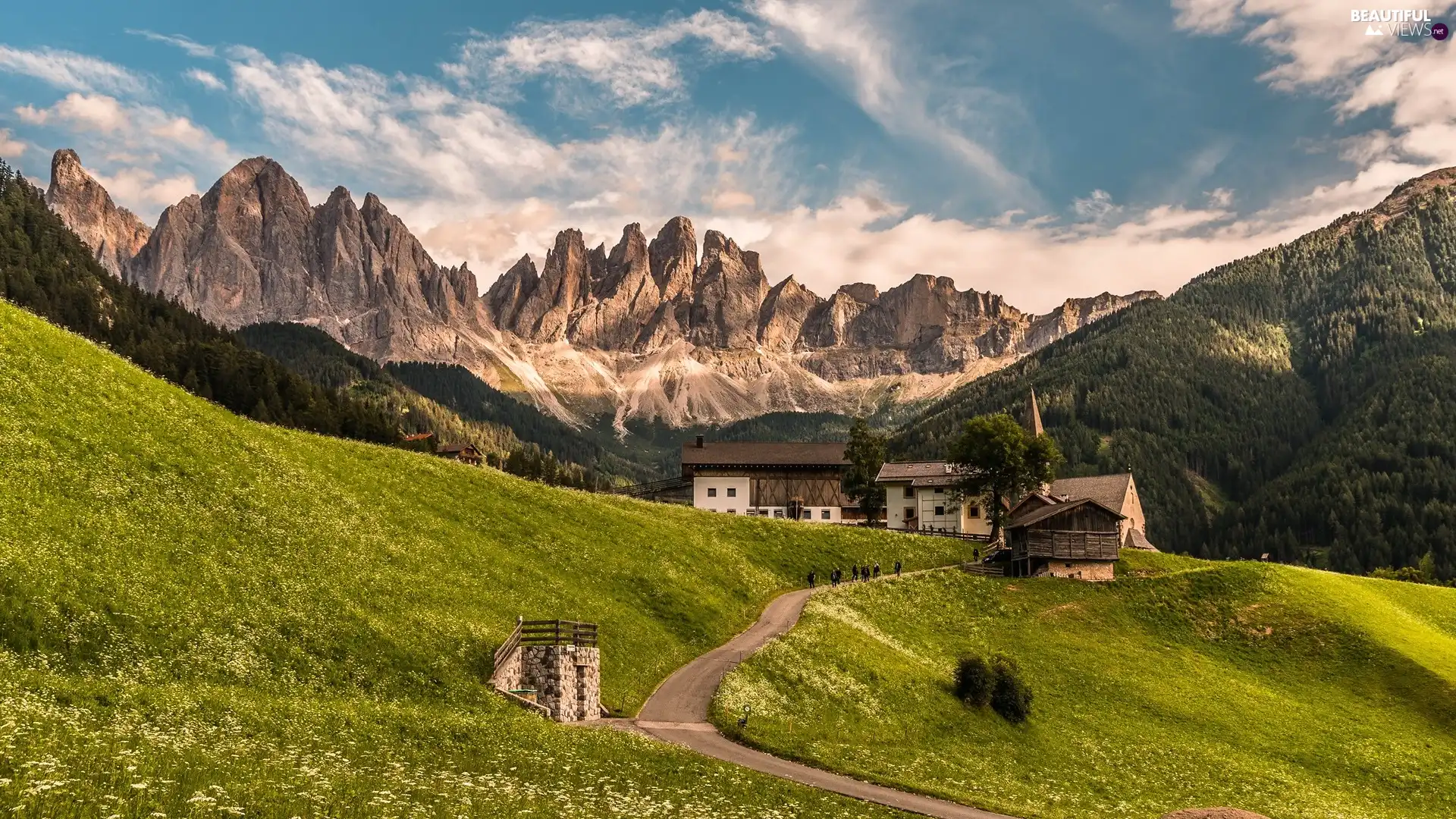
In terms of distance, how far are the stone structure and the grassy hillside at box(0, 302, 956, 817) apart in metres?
1.25

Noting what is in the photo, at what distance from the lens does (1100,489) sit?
5453 inches

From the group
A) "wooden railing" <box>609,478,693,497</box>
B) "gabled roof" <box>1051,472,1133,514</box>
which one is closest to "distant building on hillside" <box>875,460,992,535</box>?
"gabled roof" <box>1051,472,1133,514</box>

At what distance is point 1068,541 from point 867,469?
41.1 meters

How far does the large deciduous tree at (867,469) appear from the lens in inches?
4798

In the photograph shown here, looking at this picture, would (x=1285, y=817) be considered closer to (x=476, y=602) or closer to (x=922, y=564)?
(x=476, y=602)

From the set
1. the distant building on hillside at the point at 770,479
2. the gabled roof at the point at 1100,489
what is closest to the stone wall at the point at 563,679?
the distant building on hillside at the point at 770,479

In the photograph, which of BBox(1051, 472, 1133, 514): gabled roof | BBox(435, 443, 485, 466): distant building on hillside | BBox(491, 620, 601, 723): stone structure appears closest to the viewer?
BBox(491, 620, 601, 723): stone structure

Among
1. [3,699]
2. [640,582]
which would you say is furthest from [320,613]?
[640,582]

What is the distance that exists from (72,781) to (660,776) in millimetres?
16851

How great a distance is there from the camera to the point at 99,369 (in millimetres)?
44219

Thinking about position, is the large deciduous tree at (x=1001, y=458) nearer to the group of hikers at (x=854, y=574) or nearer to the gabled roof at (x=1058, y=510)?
the gabled roof at (x=1058, y=510)

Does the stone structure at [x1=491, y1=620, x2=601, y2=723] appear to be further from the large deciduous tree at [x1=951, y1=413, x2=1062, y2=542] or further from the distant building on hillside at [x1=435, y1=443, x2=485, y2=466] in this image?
the distant building on hillside at [x1=435, y1=443, x2=485, y2=466]

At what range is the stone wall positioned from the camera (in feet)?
128

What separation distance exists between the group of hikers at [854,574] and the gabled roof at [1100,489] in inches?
2266
